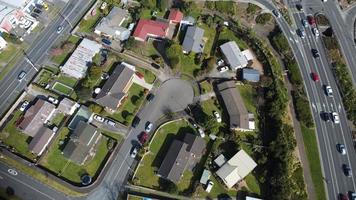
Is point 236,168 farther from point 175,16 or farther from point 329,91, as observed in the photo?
point 175,16

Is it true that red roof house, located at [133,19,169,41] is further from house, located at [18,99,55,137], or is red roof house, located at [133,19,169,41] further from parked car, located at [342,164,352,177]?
parked car, located at [342,164,352,177]

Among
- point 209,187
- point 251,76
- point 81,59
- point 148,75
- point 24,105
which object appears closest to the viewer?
point 209,187

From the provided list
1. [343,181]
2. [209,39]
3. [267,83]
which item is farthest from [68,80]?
[343,181]

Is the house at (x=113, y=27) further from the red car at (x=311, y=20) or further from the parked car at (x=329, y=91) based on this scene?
the parked car at (x=329, y=91)

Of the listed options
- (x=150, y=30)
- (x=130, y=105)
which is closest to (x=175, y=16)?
(x=150, y=30)

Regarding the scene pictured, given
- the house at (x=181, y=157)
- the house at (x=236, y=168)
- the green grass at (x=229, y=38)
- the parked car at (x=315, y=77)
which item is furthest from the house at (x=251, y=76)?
the house at (x=181, y=157)
